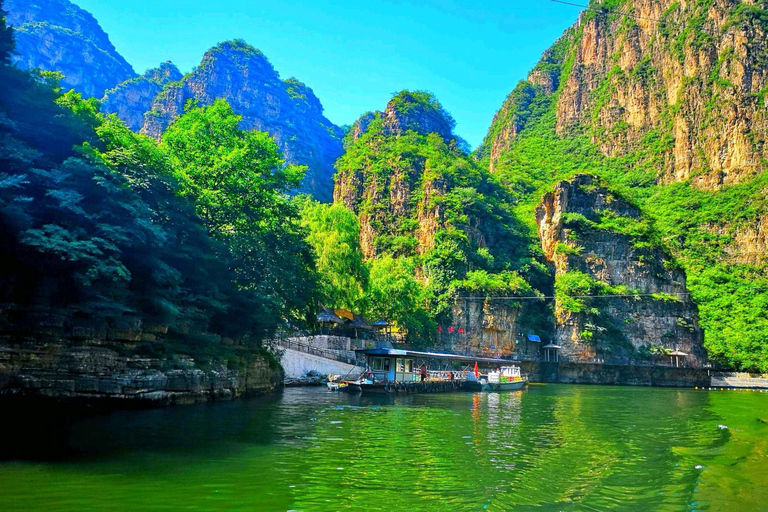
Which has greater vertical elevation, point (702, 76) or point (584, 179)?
point (702, 76)

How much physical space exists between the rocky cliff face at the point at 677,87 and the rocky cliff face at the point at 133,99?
9350 cm

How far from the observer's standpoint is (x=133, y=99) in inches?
5103

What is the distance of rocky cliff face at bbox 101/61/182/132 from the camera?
415 ft

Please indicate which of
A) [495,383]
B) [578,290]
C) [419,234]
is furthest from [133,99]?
[495,383]

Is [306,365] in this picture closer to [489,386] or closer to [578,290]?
[489,386]

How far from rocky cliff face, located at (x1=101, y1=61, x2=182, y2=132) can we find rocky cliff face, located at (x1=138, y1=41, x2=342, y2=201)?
2.71 feet

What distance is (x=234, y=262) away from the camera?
28.2 metres

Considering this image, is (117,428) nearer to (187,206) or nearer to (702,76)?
(187,206)

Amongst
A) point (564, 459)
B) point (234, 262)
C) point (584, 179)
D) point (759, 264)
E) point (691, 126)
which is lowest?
point (564, 459)

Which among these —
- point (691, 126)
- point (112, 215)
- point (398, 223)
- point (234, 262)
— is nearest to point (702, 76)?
point (691, 126)

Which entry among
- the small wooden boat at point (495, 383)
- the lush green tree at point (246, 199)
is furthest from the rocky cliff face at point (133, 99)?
the small wooden boat at point (495, 383)

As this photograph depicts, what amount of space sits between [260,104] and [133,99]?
1113 inches

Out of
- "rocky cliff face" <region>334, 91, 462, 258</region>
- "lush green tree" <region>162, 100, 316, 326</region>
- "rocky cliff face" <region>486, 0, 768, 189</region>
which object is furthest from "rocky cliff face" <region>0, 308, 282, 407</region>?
"rocky cliff face" <region>486, 0, 768, 189</region>

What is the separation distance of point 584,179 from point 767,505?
76679mm
